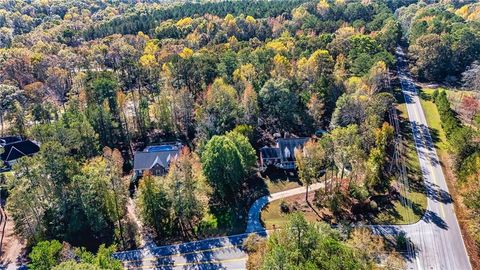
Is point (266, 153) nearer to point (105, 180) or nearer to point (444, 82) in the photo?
point (105, 180)

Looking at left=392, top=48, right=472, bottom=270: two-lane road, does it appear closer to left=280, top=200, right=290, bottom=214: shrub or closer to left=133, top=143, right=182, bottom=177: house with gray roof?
left=280, top=200, right=290, bottom=214: shrub

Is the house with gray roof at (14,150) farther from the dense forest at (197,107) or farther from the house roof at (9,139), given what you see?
the dense forest at (197,107)

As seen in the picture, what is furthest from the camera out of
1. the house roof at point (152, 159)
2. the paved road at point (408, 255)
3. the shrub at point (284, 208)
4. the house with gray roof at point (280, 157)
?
the house with gray roof at point (280, 157)

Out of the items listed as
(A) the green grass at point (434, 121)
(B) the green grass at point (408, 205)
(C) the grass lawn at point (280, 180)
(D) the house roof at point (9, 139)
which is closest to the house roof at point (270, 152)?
(C) the grass lawn at point (280, 180)

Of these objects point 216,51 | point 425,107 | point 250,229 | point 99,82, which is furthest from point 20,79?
point 425,107

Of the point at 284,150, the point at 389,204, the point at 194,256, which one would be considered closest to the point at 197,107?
the point at 284,150

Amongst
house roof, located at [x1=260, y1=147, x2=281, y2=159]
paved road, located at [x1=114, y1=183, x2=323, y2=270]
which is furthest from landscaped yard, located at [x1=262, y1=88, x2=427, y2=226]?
paved road, located at [x1=114, y1=183, x2=323, y2=270]
